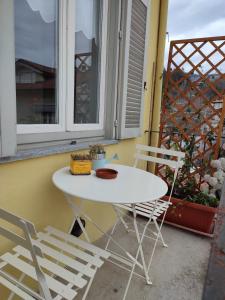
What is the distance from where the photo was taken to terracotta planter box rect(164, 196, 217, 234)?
2.28 metres

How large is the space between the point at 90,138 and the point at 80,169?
1.74ft

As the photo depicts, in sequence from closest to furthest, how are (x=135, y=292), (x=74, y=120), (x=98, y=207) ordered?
(x=135, y=292), (x=74, y=120), (x=98, y=207)

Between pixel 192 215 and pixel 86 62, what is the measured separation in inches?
76.6

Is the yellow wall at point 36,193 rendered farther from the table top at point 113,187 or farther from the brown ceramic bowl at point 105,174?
the brown ceramic bowl at point 105,174

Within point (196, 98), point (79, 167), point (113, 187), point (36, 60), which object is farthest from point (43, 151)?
point (196, 98)

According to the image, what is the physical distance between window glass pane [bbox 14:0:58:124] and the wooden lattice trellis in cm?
172

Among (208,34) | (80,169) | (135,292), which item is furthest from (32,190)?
(208,34)

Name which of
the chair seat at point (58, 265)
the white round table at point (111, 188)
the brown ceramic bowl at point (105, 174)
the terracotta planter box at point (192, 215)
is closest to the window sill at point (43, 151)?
the white round table at point (111, 188)

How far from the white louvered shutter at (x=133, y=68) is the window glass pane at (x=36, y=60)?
722 mm

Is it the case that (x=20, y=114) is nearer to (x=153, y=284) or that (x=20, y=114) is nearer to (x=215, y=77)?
(x=153, y=284)

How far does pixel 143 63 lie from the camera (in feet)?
7.61

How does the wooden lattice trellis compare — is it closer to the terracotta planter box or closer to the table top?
the terracotta planter box

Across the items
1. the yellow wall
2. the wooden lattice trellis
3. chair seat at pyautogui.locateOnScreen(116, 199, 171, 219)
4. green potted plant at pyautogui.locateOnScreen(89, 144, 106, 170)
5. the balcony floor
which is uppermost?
the wooden lattice trellis

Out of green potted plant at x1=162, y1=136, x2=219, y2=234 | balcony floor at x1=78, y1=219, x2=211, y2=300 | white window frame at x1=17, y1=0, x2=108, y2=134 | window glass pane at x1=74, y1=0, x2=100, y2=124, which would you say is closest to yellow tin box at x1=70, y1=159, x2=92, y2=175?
white window frame at x1=17, y1=0, x2=108, y2=134
